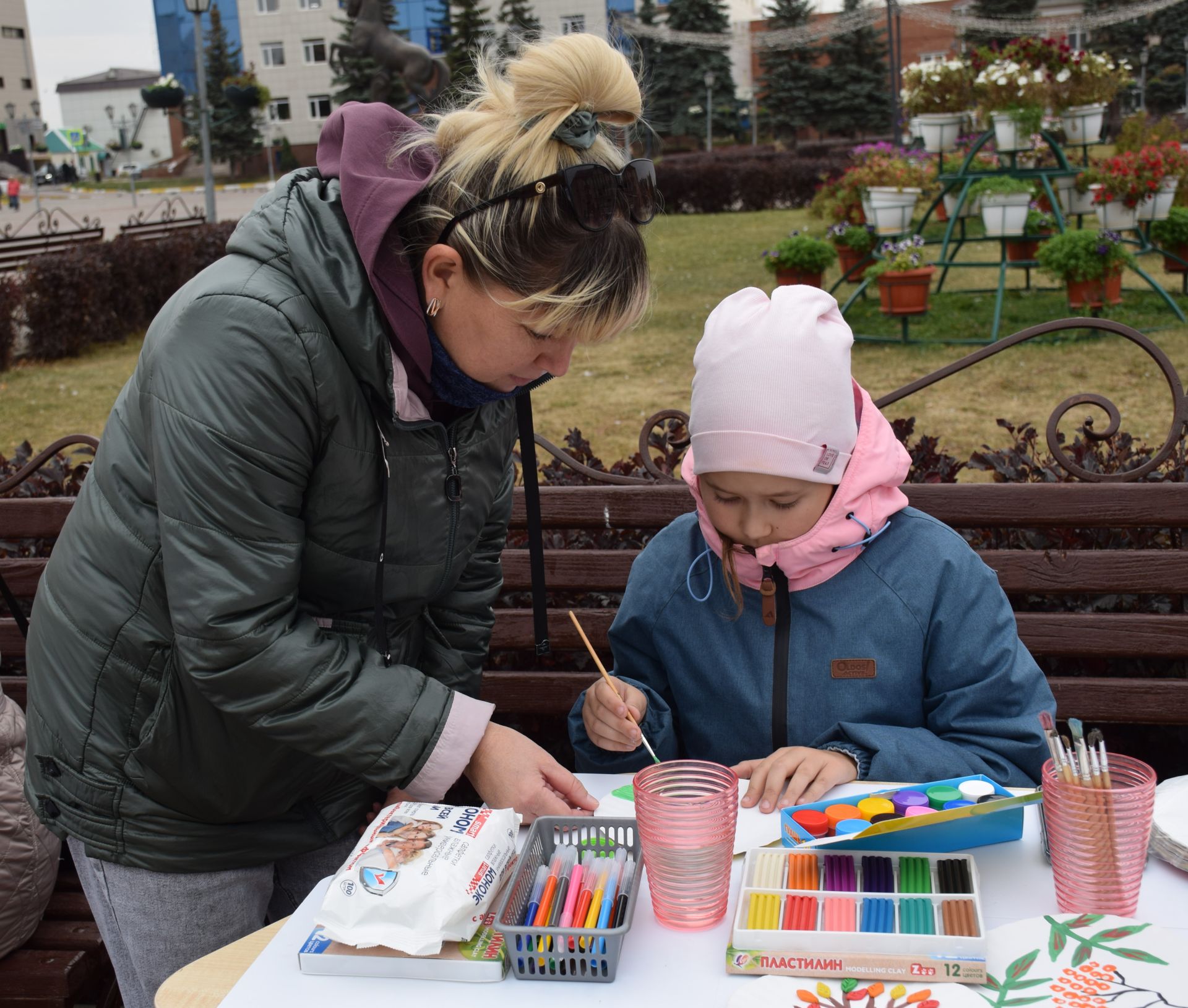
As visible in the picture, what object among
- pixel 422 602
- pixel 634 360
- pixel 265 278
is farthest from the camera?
pixel 634 360

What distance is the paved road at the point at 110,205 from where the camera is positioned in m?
27.6

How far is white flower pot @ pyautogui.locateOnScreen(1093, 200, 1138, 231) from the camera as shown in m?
9.80

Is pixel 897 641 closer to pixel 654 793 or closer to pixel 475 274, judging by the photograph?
pixel 654 793

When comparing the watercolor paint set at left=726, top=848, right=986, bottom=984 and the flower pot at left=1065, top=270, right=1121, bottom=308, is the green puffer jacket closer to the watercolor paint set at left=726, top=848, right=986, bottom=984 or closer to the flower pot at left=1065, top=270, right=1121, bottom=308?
the watercolor paint set at left=726, top=848, right=986, bottom=984

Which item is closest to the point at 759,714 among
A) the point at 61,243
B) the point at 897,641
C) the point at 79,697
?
the point at 897,641

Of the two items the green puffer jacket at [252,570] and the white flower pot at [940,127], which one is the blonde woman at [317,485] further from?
the white flower pot at [940,127]

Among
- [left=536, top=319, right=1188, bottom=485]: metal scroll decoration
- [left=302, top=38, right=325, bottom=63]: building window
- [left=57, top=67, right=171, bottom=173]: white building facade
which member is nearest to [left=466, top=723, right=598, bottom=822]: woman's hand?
[left=536, top=319, right=1188, bottom=485]: metal scroll decoration

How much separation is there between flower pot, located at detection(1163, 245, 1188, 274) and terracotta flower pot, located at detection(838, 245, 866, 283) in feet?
9.17

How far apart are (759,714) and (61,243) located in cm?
1536

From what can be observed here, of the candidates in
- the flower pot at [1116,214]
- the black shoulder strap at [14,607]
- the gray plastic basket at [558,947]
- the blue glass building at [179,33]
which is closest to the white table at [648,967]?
the gray plastic basket at [558,947]

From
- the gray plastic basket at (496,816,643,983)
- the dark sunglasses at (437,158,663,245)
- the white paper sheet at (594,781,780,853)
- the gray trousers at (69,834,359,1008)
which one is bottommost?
the gray trousers at (69,834,359,1008)

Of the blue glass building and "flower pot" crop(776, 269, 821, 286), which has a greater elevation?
the blue glass building

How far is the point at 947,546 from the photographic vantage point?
6.13ft

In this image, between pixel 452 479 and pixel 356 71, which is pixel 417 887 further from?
pixel 356 71
